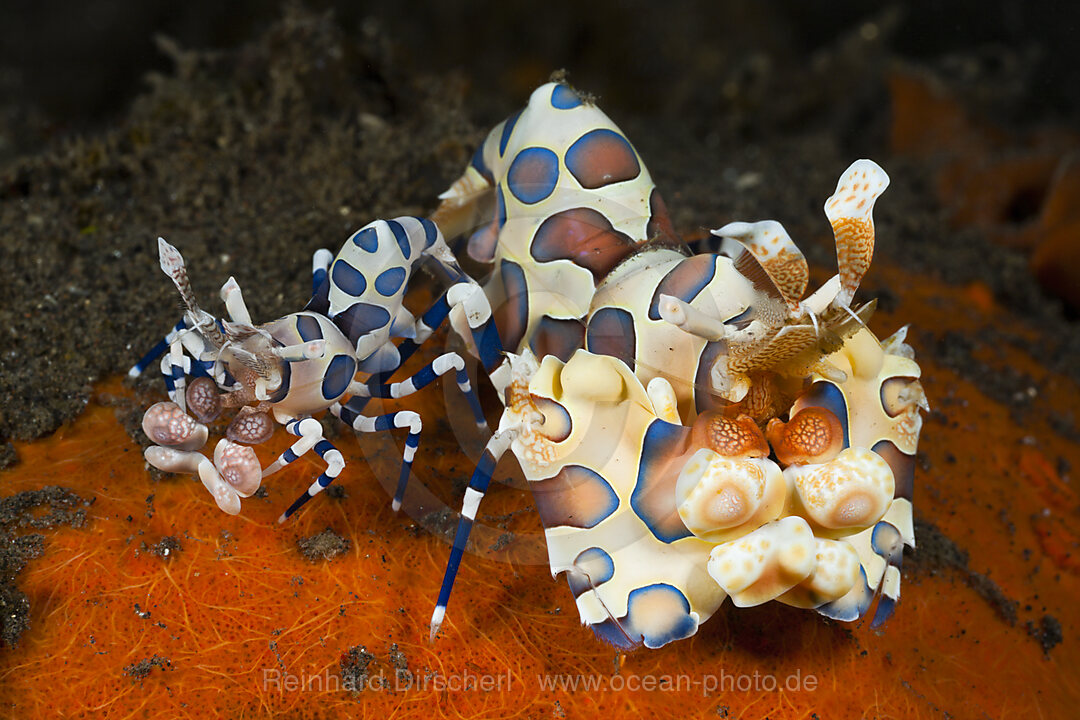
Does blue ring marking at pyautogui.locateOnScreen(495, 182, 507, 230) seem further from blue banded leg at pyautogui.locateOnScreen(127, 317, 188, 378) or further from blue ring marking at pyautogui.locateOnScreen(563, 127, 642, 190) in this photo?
blue banded leg at pyautogui.locateOnScreen(127, 317, 188, 378)

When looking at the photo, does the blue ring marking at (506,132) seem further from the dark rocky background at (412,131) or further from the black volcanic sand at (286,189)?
the dark rocky background at (412,131)

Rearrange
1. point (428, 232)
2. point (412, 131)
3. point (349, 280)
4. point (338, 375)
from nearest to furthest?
point (338, 375)
point (349, 280)
point (428, 232)
point (412, 131)

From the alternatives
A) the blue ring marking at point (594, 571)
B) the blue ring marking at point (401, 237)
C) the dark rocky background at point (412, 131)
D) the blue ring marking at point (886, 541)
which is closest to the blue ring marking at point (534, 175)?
the blue ring marking at point (401, 237)

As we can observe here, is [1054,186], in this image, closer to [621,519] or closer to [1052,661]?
[1052,661]

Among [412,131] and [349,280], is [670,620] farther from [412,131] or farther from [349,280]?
[412,131]

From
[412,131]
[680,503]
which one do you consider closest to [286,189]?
[412,131]

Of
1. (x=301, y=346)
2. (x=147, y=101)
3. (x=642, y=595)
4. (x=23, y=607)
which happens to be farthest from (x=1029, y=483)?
(x=147, y=101)

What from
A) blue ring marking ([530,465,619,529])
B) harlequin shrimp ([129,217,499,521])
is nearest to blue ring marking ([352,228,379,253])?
harlequin shrimp ([129,217,499,521])
